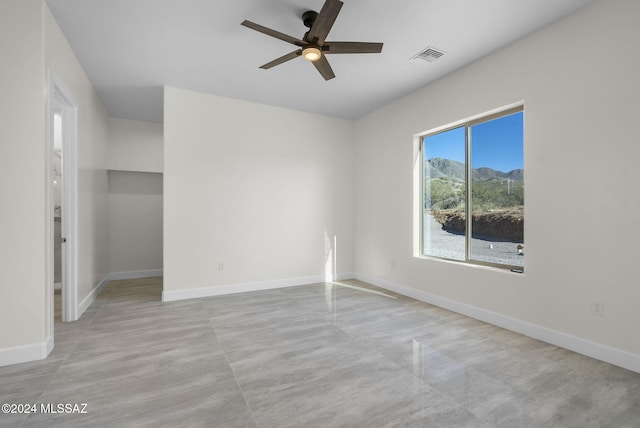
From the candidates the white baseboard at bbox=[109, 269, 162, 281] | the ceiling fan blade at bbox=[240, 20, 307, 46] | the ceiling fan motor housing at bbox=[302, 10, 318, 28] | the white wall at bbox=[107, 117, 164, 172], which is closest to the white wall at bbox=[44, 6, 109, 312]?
the white wall at bbox=[107, 117, 164, 172]

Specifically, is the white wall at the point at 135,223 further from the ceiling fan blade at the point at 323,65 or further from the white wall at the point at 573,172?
the white wall at the point at 573,172

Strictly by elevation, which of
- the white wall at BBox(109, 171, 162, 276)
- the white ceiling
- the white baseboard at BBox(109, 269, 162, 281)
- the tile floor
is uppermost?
the white ceiling

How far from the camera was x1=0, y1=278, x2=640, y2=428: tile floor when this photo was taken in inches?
70.5

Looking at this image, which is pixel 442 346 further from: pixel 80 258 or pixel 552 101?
pixel 80 258

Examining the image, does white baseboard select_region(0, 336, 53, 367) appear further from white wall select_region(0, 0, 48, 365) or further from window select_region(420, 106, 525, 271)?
window select_region(420, 106, 525, 271)

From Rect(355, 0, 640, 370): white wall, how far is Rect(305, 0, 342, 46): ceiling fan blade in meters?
2.05

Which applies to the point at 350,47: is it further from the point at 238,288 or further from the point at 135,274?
the point at 135,274

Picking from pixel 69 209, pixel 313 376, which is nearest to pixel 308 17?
pixel 313 376

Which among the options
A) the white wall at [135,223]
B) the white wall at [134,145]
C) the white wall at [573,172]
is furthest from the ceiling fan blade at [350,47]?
the white wall at [135,223]

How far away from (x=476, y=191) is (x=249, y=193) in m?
3.24

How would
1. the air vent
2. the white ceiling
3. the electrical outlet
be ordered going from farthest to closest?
the air vent < the white ceiling < the electrical outlet

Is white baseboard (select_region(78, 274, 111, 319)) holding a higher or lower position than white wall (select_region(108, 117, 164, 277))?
lower

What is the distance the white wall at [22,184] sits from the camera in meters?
2.37

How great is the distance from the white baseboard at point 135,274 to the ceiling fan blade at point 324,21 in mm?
5346
